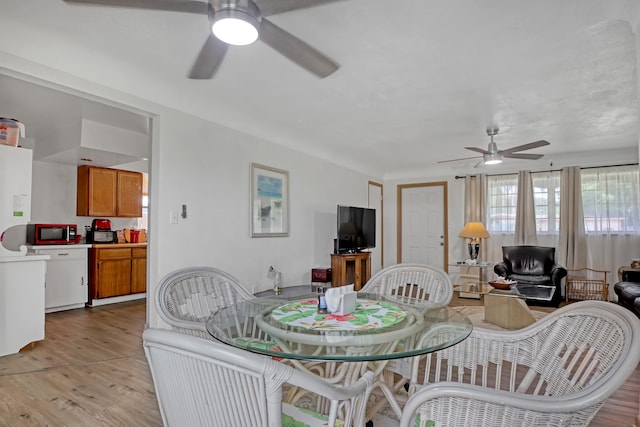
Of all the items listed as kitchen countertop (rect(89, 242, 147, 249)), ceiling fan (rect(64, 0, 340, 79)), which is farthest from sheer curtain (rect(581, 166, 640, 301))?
kitchen countertop (rect(89, 242, 147, 249))

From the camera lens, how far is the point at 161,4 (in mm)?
1710

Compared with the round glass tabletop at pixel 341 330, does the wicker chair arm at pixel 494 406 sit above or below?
below

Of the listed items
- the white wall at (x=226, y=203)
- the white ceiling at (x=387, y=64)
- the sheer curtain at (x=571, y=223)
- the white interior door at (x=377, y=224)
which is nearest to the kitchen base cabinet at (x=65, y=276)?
the white ceiling at (x=387, y=64)

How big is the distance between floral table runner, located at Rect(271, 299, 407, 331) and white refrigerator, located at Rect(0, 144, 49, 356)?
269cm

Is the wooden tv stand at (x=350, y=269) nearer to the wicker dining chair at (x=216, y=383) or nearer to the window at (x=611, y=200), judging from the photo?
the window at (x=611, y=200)

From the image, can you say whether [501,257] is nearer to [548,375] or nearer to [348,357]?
[548,375]

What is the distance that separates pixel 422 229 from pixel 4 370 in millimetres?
6564

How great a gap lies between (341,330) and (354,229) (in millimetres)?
4536

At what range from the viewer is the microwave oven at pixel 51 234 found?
485 centimetres

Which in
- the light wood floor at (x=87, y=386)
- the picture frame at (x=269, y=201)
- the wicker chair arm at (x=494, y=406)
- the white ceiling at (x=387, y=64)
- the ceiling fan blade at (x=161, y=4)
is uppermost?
the white ceiling at (x=387, y=64)

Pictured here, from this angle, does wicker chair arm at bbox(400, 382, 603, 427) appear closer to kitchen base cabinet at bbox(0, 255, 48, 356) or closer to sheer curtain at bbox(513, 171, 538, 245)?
kitchen base cabinet at bbox(0, 255, 48, 356)

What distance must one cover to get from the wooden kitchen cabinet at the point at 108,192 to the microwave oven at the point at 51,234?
464mm

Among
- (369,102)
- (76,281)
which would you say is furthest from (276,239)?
(76,281)

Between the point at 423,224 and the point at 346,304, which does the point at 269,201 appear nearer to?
the point at 346,304
